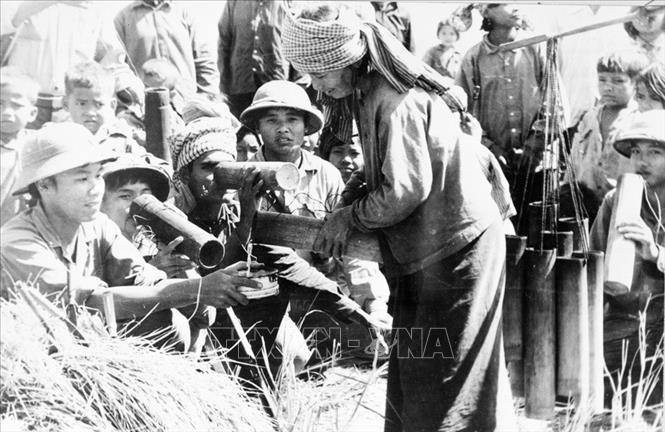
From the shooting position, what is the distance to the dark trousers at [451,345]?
4.44 m

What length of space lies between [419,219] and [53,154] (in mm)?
1292

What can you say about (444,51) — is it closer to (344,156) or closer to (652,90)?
(344,156)

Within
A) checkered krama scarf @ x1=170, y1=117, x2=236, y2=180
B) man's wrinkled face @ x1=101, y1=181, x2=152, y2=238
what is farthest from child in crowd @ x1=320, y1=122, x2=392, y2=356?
man's wrinkled face @ x1=101, y1=181, x2=152, y2=238

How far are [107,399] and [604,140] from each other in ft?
7.09

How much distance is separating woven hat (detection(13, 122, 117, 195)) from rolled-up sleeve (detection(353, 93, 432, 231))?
0.97m

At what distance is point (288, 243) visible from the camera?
4.53 metres

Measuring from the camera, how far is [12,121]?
447 cm

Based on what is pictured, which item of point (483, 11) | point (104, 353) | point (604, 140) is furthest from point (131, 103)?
point (604, 140)

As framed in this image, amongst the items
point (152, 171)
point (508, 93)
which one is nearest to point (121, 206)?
point (152, 171)

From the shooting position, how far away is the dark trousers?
444 cm

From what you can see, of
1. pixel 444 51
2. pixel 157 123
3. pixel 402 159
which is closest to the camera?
pixel 402 159

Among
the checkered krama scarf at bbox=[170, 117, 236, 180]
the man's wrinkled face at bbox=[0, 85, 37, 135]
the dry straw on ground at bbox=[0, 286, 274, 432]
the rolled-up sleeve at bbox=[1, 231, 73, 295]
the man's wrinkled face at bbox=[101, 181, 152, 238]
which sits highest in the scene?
the man's wrinkled face at bbox=[0, 85, 37, 135]

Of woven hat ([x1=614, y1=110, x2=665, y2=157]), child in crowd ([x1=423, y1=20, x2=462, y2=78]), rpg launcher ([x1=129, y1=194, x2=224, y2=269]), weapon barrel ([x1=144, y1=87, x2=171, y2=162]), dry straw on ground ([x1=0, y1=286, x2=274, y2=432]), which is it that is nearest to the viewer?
dry straw on ground ([x1=0, y1=286, x2=274, y2=432])

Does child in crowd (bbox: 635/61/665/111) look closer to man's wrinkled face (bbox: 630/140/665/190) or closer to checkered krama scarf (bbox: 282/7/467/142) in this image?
man's wrinkled face (bbox: 630/140/665/190)
